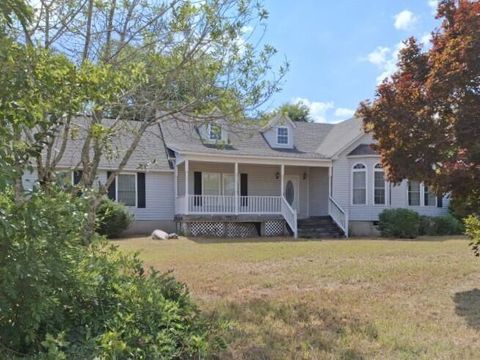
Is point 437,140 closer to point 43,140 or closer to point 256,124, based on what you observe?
point 256,124

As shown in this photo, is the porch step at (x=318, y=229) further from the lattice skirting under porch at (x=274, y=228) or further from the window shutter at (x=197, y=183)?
the window shutter at (x=197, y=183)

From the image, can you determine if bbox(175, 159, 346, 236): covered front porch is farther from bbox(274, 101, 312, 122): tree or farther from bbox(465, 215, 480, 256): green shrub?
bbox(274, 101, 312, 122): tree

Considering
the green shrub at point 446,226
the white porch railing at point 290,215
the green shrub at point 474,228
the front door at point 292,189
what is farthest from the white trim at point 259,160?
the green shrub at point 474,228

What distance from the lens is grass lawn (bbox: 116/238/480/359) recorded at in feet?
17.8

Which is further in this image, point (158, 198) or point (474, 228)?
point (158, 198)

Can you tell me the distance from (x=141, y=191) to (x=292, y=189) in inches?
300

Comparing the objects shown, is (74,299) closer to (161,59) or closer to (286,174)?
(161,59)

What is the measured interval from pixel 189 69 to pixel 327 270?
17.3 ft

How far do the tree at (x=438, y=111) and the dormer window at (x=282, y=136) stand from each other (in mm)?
15644

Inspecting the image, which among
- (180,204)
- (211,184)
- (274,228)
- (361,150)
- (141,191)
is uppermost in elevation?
(361,150)

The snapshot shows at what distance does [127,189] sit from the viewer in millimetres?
22375

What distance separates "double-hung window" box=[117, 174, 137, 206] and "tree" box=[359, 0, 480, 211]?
15265mm

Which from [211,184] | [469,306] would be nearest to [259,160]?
[211,184]

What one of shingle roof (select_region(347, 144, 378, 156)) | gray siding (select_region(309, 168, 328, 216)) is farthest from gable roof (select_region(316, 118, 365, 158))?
gray siding (select_region(309, 168, 328, 216))
